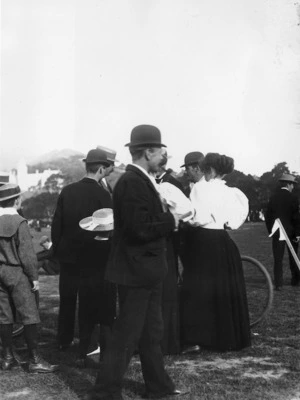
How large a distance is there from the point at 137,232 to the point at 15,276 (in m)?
1.76

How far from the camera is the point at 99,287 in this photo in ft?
18.2

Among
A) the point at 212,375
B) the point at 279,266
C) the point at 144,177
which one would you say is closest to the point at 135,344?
the point at 212,375

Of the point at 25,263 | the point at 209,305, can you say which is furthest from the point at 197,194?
the point at 25,263

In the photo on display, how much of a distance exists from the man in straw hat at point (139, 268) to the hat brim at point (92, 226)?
1187 millimetres

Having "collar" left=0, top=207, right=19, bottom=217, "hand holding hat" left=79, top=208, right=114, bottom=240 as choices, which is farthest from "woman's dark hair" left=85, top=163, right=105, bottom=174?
"collar" left=0, top=207, right=19, bottom=217

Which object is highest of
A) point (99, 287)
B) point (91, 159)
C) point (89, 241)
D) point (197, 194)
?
point (91, 159)

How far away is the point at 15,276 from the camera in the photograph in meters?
5.22

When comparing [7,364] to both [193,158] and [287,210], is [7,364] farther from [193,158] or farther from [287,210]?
[287,210]

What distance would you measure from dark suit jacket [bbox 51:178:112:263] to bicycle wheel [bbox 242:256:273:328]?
2.05 m

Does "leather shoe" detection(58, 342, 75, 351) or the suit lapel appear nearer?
the suit lapel

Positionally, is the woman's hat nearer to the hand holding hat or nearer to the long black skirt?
the hand holding hat

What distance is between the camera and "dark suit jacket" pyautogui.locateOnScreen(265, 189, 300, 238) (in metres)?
11.0

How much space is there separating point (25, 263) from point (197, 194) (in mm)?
1812

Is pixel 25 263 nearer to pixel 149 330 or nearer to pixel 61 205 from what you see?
pixel 61 205
